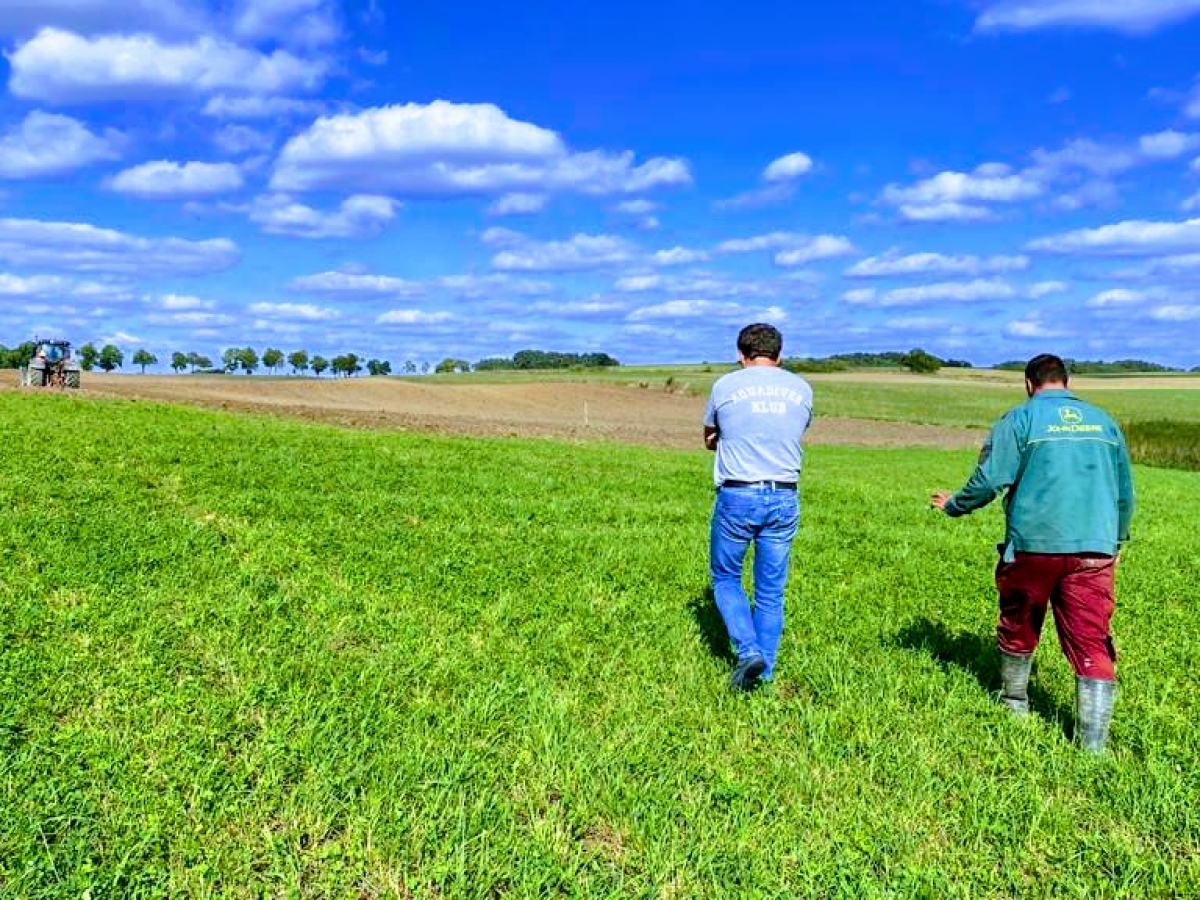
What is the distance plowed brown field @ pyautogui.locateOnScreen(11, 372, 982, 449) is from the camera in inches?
1415

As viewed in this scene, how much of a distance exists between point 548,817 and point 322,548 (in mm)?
6299

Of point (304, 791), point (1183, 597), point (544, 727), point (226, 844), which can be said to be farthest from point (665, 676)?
point (1183, 597)

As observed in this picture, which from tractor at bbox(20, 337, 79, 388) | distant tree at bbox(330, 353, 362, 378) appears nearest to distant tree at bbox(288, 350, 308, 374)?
distant tree at bbox(330, 353, 362, 378)

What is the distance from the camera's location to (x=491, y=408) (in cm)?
5419

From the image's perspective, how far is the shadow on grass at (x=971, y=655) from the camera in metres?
6.85

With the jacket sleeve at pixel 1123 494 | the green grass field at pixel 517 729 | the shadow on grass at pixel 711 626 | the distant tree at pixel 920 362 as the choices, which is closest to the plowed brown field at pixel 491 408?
the green grass field at pixel 517 729

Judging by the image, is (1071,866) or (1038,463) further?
(1038,463)

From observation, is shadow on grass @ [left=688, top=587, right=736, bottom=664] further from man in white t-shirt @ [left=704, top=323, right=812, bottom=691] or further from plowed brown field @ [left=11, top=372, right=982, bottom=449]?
plowed brown field @ [left=11, top=372, right=982, bottom=449]

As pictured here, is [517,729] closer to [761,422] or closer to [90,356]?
[761,422]

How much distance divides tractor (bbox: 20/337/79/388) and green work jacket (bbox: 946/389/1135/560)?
128ft

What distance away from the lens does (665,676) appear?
274 inches

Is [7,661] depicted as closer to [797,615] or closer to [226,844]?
[226,844]

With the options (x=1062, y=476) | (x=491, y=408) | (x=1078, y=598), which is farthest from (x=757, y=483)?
(x=491, y=408)

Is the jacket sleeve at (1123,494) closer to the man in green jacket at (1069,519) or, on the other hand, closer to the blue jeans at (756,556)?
the man in green jacket at (1069,519)
